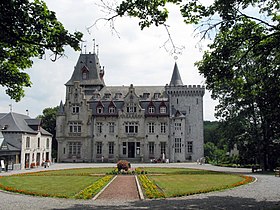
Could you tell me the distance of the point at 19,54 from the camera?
1319cm

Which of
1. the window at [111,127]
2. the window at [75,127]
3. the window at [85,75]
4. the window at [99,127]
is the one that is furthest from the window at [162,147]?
the window at [85,75]

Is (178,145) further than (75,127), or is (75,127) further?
(75,127)

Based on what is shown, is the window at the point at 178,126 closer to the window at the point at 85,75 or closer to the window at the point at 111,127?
the window at the point at 111,127

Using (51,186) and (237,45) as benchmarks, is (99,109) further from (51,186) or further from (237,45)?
(237,45)

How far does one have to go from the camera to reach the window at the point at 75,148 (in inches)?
2485

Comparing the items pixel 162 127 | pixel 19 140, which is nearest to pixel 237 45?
pixel 19 140

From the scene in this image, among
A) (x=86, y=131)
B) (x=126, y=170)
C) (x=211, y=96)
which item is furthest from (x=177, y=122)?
(x=126, y=170)

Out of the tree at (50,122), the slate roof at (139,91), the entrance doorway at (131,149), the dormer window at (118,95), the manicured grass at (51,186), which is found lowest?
the manicured grass at (51,186)

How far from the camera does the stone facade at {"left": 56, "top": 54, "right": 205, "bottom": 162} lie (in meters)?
62.5

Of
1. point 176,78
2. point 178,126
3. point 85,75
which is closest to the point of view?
point 178,126

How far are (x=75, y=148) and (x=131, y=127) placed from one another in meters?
11.8

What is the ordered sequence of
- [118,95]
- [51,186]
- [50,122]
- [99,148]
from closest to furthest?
[51,186] < [99,148] < [118,95] < [50,122]

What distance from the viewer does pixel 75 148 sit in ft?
208

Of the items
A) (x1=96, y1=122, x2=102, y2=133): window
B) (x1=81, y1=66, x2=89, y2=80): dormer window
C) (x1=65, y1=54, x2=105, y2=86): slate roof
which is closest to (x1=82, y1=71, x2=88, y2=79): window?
(x1=81, y1=66, x2=89, y2=80): dormer window
